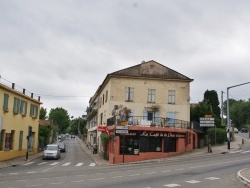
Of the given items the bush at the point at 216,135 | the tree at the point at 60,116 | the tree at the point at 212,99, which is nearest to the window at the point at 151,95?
the bush at the point at 216,135

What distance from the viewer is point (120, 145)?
33.4 meters

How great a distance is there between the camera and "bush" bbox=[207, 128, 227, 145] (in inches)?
1713

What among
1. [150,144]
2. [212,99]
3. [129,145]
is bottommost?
[129,145]

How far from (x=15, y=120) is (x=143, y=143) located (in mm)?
14576

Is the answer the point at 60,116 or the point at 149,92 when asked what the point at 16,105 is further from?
the point at 60,116

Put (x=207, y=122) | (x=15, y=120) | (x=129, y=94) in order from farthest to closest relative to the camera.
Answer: (x=129, y=94) < (x=207, y=122) < (x=15, y=120)

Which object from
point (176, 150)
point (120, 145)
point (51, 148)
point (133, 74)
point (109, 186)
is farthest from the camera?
point (133, 74)

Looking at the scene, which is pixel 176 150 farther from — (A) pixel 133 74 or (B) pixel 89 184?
(B) pixel 89 184

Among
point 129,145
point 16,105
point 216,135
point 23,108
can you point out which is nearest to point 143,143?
point 129,145

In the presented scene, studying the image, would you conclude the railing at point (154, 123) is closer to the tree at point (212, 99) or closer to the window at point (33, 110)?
the window at point (33, 110)

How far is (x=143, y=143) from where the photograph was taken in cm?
3428

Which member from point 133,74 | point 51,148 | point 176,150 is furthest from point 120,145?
point 133,74

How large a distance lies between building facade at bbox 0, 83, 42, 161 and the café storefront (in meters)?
10.2

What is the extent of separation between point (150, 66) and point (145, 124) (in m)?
12.4
